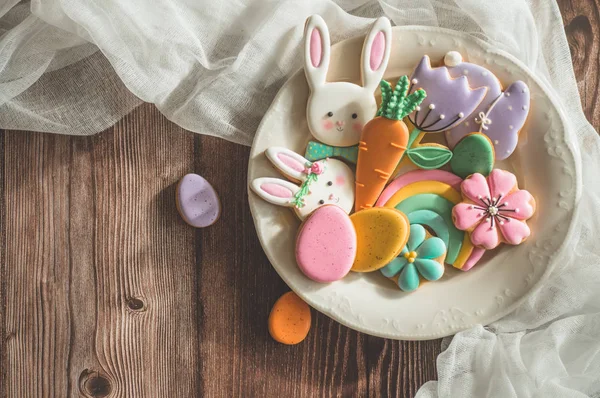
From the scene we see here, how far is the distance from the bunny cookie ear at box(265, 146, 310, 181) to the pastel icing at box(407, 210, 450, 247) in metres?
0.16

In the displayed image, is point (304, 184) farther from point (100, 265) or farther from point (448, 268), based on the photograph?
point (100, 265)

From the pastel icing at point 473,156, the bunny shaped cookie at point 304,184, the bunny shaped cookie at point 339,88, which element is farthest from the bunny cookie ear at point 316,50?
the pastel icing at point 473,156

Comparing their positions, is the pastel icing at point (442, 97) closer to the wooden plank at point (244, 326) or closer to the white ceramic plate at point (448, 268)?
the white ceramic plate at point (448, 268)

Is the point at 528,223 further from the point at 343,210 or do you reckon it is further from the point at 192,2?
the point at 192,2

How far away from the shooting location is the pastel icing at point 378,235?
0.74m

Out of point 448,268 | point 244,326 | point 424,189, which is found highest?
point 424,189

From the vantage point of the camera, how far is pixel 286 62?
2.55ft

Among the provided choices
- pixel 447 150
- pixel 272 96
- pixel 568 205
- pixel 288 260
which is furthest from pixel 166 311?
pixel 568 205

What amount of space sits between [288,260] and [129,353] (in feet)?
0.97

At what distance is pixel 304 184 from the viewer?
754 mm

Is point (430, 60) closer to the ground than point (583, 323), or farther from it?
farther from it

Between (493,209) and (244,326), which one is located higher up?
(493,209)

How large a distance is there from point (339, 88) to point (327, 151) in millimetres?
84

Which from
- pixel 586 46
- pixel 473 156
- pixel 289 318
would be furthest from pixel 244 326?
pixel 586 46
